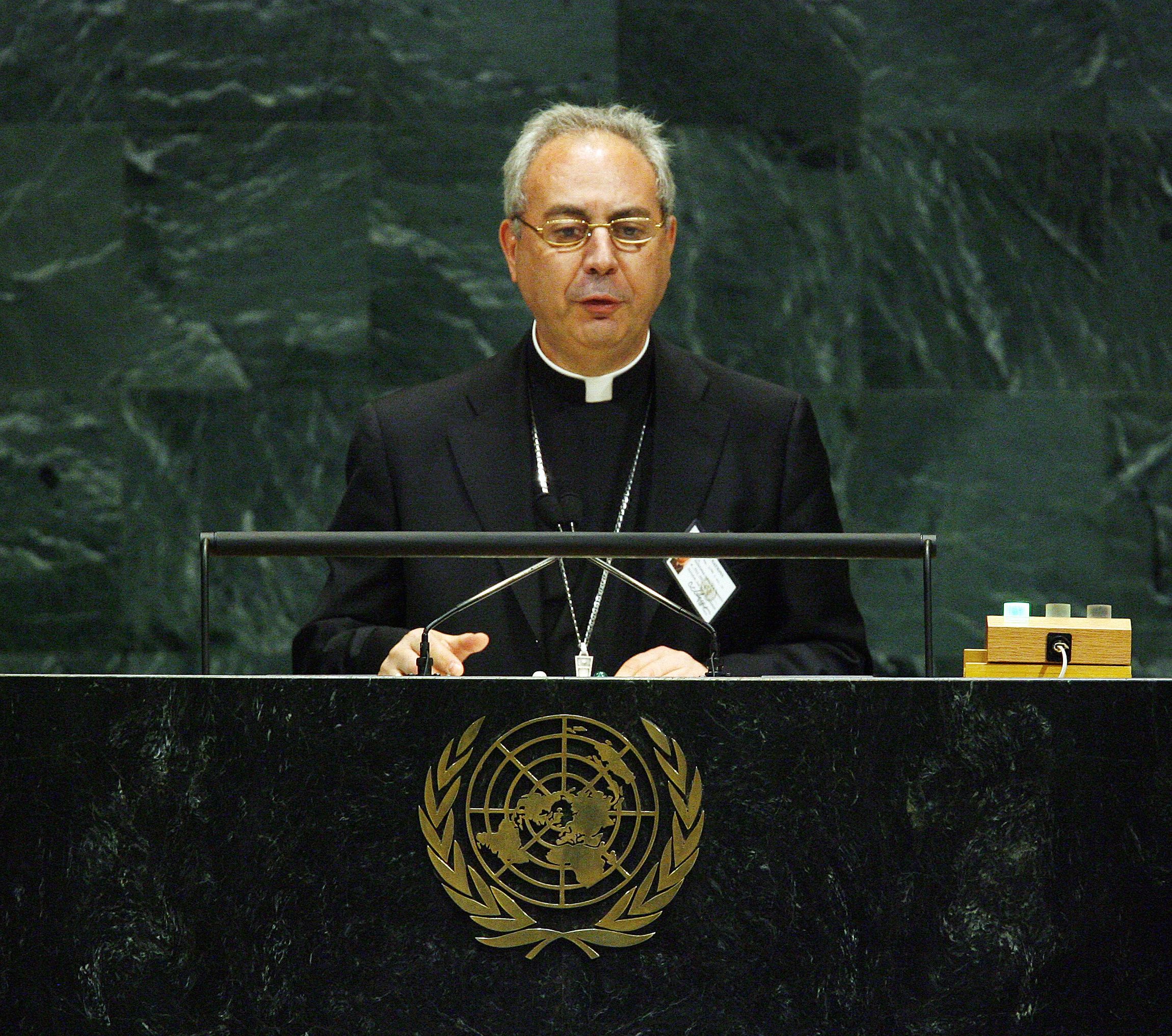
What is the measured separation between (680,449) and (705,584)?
576mm

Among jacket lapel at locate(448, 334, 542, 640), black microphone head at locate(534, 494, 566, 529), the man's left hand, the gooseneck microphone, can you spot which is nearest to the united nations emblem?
the gooseneck microphone

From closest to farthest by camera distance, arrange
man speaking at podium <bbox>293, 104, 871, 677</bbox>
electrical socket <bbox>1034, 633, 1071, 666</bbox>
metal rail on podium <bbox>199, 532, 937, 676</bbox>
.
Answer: metal rail on podium <bbox>199, 532, 937, 676</bbox> < electrical socket <bbox>1034, 633, 1071, 666</bbox> < man speaking at podium <bbox>293, 104, 871, 677</bbox>

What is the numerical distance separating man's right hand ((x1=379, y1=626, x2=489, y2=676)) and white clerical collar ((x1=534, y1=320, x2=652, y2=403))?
1166 millimetres

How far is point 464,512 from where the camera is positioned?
3.45m

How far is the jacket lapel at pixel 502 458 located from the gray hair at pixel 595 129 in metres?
0.39

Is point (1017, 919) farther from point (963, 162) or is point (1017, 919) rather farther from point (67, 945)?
point (963, 162)

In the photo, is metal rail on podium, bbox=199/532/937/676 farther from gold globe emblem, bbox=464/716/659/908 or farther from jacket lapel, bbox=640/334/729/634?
jacket lapel, bbox=640/334/729/634

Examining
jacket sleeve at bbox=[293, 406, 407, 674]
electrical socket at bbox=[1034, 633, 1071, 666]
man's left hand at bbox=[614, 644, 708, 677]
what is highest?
jacket sleeve at bbox=[293, 406, 407, 674]

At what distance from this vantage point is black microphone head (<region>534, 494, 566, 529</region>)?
2.88 metres

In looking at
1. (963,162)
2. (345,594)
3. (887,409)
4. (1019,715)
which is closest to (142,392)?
(345,594)

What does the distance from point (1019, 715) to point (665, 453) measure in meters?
1.44

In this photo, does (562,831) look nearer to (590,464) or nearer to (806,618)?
(806,618)

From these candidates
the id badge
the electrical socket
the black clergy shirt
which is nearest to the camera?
the electrical socket

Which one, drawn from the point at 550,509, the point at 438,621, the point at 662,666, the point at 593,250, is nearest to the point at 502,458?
the point at 593,250
